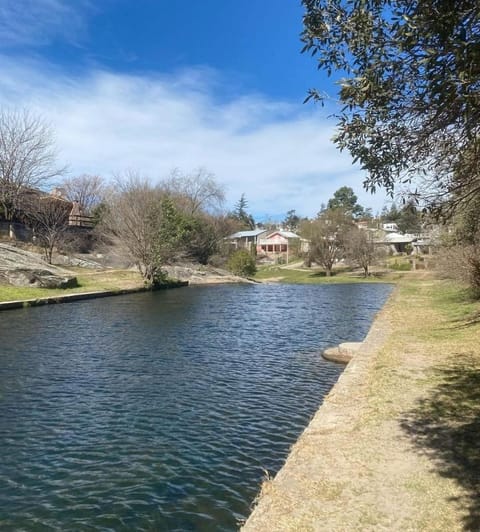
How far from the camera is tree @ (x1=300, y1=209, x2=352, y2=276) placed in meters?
64.4

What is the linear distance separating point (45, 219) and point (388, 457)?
50.2m

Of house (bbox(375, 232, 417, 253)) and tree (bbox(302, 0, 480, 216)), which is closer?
tree (bbox(302, 0, 480, 216))

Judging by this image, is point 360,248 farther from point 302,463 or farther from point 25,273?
point 302,463

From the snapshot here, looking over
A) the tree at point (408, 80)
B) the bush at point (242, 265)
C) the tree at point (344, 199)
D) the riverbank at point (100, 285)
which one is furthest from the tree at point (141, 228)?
the tree at point (344, 199)

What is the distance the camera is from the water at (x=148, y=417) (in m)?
6.17

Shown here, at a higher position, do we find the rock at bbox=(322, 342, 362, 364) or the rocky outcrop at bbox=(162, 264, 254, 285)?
the rocky outcrop at bbox=(162, 264, 254, 285)

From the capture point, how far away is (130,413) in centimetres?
965

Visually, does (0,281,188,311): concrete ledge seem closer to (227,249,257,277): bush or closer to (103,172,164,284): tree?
(103,172,164,284): tree

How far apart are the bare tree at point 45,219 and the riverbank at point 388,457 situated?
44.7 m

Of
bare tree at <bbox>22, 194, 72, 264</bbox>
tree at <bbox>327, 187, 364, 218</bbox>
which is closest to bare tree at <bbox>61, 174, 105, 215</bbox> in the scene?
bare tree at <bbox>22, 194, 72, 264</bbox>

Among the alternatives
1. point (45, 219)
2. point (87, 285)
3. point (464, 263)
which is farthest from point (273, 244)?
point (464, 263)

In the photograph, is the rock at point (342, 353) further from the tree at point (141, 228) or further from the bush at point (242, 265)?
the bush at point (242, 265)

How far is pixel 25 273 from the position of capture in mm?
31094

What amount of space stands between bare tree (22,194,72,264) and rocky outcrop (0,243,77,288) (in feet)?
49.2
